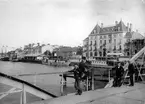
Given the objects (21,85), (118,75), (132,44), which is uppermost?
(132,44)

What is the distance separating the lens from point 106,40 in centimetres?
5244

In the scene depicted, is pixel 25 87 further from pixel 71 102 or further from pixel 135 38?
pixel 135 38

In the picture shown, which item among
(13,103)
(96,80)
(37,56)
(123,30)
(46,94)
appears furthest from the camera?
(37,56)

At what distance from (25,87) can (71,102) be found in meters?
1.25

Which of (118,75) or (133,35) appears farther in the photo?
(133,35)

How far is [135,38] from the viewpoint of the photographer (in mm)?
45938

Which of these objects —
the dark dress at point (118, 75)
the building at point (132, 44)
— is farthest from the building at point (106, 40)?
the dark dress at point (118, 75)

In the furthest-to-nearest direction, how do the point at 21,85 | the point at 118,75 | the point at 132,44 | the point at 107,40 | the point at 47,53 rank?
1. the point at 47,53
2. the point at 107,40
3. the point at 132,44
4. the point at 118,75
5. the point at 21,85

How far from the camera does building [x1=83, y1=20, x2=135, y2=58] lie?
48438 mm

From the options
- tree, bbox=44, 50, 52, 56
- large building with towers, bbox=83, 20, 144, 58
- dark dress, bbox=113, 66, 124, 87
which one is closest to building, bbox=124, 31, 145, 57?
large building with towers, bbox=83, 20, 144, 58

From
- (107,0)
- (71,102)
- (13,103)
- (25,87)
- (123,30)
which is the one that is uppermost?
(123,30)

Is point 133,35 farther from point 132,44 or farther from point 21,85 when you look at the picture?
point 21,85

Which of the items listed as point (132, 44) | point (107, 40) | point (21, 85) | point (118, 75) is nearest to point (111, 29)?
point (107, 40)

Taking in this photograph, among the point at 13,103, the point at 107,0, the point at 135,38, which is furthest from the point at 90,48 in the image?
the point at 107,0
